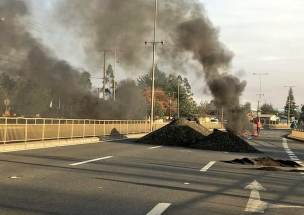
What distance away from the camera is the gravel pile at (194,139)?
21.5m

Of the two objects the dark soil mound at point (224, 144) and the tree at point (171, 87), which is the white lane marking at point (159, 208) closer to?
the dark soil mound at point (224, 144)

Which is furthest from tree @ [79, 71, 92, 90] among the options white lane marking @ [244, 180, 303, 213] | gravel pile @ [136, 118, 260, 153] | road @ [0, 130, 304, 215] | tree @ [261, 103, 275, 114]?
tree @ [261, 103, 275, 114]

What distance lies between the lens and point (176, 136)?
80.9 feet

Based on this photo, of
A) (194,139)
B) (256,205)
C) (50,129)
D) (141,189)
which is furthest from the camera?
(194,139)

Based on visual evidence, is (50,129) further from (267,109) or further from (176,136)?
(267,109)

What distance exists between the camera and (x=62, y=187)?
27.1 ft

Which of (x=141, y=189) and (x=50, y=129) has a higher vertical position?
(x=50, y=129)

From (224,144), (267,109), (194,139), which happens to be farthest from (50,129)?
(267,109)

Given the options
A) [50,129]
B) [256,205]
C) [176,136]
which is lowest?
[256,205]

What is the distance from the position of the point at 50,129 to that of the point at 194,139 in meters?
8.85

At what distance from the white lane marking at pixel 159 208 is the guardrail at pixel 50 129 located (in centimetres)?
1171

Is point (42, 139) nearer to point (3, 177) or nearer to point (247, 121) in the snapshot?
point (3, 177)

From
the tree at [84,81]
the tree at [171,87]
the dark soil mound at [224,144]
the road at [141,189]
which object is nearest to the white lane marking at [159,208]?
the road at [141,189]

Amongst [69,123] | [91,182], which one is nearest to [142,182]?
[91,182]
